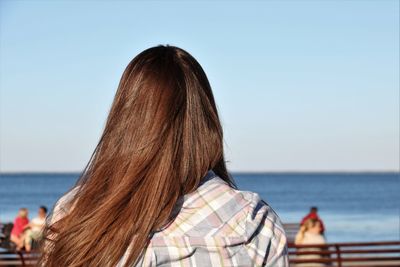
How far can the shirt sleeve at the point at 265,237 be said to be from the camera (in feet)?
7.48

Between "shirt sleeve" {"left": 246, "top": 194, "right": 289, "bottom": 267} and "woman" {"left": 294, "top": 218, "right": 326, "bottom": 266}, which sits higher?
"shirt sleeve" {"left": 246, "top": 194, "right": 289, "bottom": 267}

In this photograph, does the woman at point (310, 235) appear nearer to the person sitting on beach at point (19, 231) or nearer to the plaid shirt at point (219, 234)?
the person sitting on beach at point (19, 231)

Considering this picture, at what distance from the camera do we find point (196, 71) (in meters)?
2.47

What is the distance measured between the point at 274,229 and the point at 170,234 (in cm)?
26

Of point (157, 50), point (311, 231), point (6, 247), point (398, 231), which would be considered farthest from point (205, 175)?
point (398, 231)

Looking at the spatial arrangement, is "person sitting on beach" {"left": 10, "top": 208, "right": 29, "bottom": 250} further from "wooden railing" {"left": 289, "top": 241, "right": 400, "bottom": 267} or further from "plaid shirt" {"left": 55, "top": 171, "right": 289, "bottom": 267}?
"plaid shirt" {"left": 55, "top": 171, "right": 289, "bottom": 267}

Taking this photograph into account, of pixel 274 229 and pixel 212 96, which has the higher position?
pixel 212 96

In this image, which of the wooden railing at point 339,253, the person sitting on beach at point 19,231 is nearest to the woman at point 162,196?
the wooden railing at point 339,253

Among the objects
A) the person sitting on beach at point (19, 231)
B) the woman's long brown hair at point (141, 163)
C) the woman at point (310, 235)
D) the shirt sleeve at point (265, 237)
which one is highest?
the woman's long brown hair at point (141, 163)

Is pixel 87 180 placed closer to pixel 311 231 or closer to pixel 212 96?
pixel 212 96

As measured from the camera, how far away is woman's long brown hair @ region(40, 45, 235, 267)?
2289mm

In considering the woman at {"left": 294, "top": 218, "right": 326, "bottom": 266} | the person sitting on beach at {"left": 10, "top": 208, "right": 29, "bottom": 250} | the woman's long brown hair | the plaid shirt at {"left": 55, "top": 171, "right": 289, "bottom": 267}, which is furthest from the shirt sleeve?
the person sitting on beach at {"left": 10, "top": 208, "right": 29, "bottom": 250}

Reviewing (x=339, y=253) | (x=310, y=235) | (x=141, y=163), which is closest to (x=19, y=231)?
(x=310, y=235)

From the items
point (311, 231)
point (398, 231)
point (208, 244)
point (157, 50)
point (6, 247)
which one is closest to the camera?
point (208, 244)
